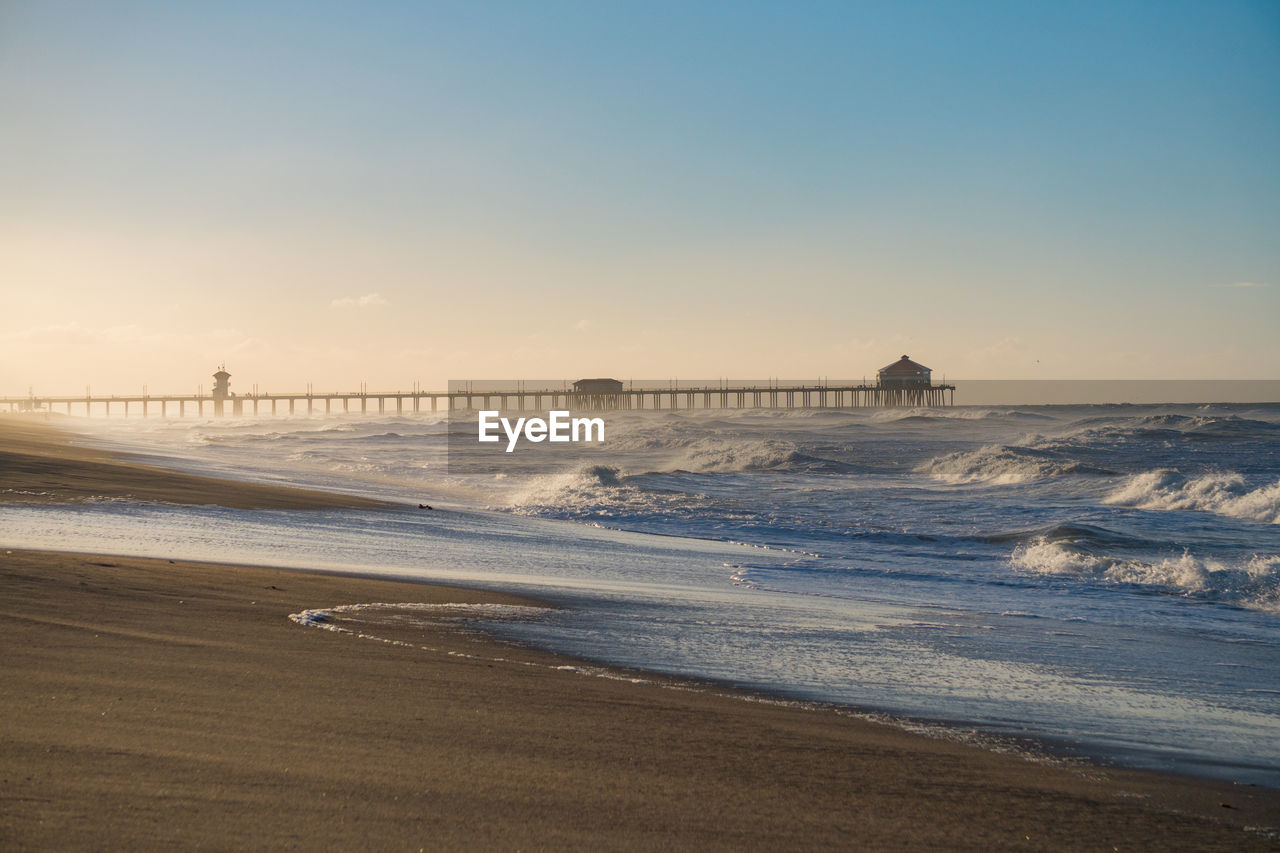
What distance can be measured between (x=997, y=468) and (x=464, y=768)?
22296 mm

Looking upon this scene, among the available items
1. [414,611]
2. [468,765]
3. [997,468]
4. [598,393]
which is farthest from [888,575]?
[598,393]

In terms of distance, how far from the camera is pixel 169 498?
11.4 metres

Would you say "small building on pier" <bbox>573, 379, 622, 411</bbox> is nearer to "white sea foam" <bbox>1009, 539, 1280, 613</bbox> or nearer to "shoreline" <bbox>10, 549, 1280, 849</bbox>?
"white sea foam" <bbox>1009, 539, 1280, 613</bbox>

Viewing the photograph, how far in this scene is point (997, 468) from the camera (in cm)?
2272

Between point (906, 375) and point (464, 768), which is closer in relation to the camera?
point (464, 768)

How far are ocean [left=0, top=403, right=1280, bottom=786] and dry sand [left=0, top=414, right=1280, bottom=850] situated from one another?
57cm

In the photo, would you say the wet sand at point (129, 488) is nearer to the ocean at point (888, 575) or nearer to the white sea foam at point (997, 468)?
the ocean at point (888, 575)

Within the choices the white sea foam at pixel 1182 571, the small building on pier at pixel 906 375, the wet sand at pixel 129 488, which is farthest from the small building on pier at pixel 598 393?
the white sea foam at pixel 1182 571

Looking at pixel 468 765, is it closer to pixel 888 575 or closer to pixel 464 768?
pixel 464 768

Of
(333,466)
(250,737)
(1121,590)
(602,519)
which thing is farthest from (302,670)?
(333,466)

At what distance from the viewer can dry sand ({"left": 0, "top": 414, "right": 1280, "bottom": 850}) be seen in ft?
7.42

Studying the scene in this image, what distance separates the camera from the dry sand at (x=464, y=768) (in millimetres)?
2262

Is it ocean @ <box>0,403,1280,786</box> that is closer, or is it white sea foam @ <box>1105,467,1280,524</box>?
ocean @ <box>0,403,1280,786</box>

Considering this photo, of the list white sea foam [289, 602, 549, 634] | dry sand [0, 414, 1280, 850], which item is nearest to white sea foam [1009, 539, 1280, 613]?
dry sand [0, 414, 1280, 850]
